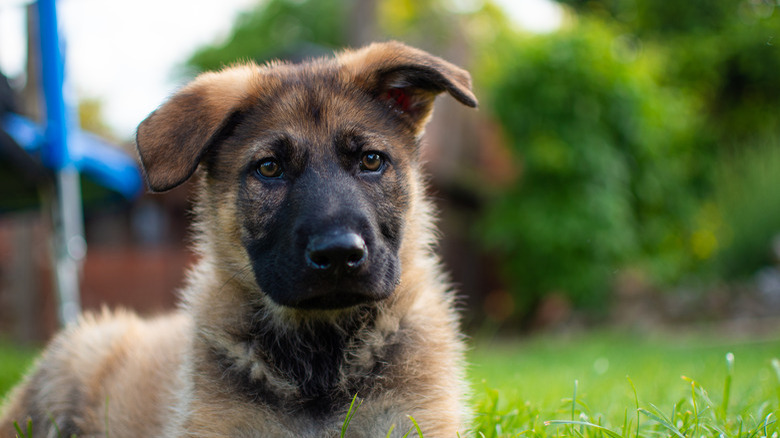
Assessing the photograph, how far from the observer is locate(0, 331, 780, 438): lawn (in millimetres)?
2658

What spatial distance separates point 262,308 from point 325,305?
46 cm

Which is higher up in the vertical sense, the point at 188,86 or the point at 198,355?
the point at 188,86

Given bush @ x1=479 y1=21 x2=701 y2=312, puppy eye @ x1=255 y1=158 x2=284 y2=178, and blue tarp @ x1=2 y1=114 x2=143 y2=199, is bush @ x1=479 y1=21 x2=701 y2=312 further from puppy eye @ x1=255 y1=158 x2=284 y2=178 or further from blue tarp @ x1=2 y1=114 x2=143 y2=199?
puppy eye @ x1=255 y1=158 x2=284 y2=178

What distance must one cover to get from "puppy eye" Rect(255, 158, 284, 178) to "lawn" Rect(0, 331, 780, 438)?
4.27 ft

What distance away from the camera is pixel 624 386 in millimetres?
4590

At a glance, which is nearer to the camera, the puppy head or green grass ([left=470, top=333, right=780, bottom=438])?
the puppy head

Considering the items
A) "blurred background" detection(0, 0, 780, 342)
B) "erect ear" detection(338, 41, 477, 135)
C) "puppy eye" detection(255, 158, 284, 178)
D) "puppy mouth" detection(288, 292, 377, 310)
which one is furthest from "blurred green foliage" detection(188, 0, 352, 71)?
"puppy mouth" detection(288, 292, 377, 310)

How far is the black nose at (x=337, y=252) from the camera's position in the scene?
230 cm

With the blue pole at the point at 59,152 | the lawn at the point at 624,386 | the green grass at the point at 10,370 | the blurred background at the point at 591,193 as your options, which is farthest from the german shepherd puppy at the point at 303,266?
the blurred background at the point at 591,193

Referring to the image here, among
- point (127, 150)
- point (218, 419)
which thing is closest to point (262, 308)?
point (218, 419)

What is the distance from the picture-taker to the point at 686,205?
11898mm

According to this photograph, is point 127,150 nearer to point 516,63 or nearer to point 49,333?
Result: point 49,333

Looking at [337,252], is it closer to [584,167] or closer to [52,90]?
[52,90]

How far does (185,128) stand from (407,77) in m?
0.97
